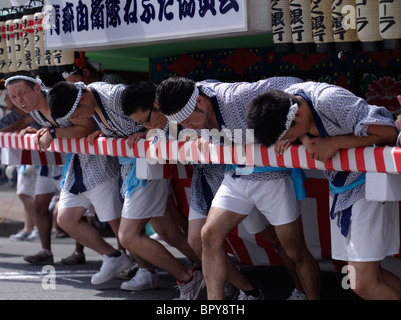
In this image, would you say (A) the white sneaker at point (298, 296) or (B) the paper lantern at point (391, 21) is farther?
(A) the white sneaker at point (298, 296)

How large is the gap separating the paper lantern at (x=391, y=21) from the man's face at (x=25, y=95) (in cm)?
287

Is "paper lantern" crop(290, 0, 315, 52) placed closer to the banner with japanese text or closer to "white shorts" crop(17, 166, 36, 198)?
the banner with japanese text

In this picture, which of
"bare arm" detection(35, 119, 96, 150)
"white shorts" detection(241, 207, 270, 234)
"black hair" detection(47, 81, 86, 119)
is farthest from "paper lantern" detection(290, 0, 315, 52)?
"bare arm" detection(35, 119, 96, 150)

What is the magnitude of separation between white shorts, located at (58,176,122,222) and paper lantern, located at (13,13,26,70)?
1822mm

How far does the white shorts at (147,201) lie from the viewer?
583 cm

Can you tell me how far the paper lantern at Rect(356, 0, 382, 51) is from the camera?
480 cm

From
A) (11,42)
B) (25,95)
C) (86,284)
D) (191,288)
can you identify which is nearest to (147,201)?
(191,288)

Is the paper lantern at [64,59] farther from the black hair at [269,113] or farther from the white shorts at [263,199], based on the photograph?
the black hair at [269,113]

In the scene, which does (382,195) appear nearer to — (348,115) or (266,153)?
(348,115)

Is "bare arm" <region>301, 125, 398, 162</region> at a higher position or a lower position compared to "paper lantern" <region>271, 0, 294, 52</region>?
lower

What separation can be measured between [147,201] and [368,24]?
2.06 meters

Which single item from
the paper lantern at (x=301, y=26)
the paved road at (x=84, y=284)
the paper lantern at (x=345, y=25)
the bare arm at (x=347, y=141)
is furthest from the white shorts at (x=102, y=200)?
the bare arm at (x=347, y=141)

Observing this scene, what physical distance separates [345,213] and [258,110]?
0.77 m
